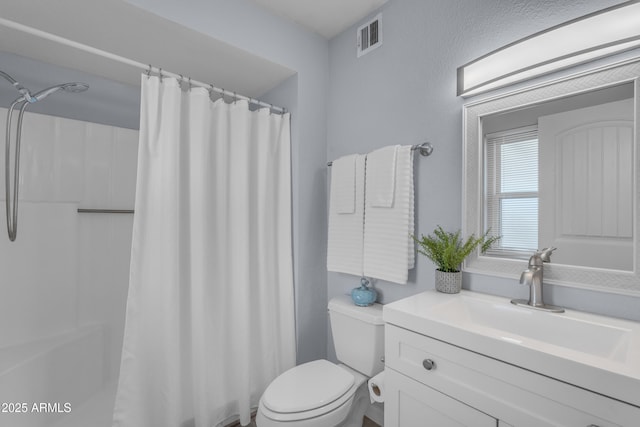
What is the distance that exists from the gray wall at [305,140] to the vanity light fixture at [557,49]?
38.6 inches

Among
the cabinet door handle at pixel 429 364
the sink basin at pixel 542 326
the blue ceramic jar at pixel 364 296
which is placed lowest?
the cabinet door handle at pixel 429 364

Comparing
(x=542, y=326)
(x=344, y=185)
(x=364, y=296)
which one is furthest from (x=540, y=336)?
(x=344, y=185)

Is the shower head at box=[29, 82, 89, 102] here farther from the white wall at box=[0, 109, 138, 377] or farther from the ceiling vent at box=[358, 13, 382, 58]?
the ceiling vent at box=[358, 13, 382, 58]

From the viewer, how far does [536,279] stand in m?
1.06

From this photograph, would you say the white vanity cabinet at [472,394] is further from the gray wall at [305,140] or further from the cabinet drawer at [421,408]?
the gray wall at [305,140]

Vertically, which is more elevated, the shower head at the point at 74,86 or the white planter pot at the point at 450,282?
the shower head at the point at 74,86

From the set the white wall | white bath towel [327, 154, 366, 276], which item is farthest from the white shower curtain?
the white wall

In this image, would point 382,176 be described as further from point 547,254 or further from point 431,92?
point 547,254

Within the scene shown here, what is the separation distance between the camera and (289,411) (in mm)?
Answer: 1201

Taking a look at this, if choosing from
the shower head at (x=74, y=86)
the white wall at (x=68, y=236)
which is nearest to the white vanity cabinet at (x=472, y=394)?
the white wall at (x=68, y=236)

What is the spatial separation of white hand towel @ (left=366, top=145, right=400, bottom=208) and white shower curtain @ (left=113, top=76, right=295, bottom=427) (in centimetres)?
57

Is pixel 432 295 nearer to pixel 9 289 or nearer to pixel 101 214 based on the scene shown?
pixel 101 214

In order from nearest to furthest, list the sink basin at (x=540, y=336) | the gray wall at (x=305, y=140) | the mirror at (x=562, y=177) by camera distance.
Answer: the sink basin at (x=540, y=336)
the mirror at (x=562, y=177)
the gray wall at (x=305, y=140)

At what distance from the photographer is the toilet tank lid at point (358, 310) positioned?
1452 mm
